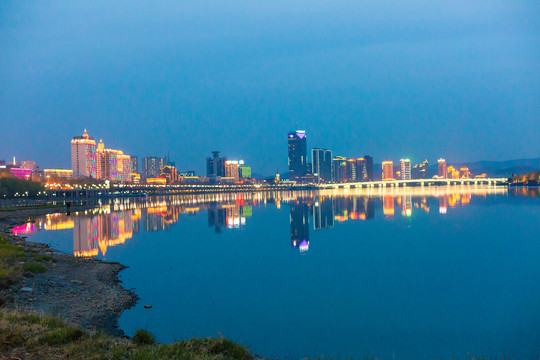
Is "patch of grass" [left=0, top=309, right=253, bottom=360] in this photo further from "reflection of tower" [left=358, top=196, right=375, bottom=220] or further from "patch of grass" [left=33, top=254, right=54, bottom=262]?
"reflection of tower" [left=358, top=196, right=375, bottom=220]

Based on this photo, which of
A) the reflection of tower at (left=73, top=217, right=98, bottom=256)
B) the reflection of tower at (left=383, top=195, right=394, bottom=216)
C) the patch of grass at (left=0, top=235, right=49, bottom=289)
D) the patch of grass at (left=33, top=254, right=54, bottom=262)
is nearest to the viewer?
the patch of grass at (left=0, top=235, right=49, bottom=289)

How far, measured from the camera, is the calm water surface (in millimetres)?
10695

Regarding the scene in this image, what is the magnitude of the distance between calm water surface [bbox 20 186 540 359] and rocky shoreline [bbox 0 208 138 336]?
70 cm

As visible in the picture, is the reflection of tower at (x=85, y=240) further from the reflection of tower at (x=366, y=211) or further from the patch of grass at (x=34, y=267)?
the reflection of tower at (x=366, y=211)

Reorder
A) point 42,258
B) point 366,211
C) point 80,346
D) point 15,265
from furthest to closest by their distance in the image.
→ point 366,211, point 42,258, point 15,265, point 80,346

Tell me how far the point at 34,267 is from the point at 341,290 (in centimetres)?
1188

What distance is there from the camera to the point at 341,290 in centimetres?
1543

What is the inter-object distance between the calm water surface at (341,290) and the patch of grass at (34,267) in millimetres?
3258

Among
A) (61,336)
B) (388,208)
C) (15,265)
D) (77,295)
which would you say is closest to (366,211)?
(388,208)

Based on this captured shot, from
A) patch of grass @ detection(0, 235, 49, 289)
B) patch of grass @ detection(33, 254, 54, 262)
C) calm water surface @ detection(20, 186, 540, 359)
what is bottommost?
calm water surface @ detection(20, 186, 540, 359)

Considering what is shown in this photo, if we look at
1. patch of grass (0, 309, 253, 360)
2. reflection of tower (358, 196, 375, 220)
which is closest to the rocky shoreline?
patch of grass (0, 309, 253, 360)

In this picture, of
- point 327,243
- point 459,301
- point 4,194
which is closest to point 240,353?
point 459,301

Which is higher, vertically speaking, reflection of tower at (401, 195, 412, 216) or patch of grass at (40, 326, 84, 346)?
patch of grass at (40, 326, 84, 346)

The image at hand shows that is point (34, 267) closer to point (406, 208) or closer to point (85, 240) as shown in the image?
point (85, 240)
